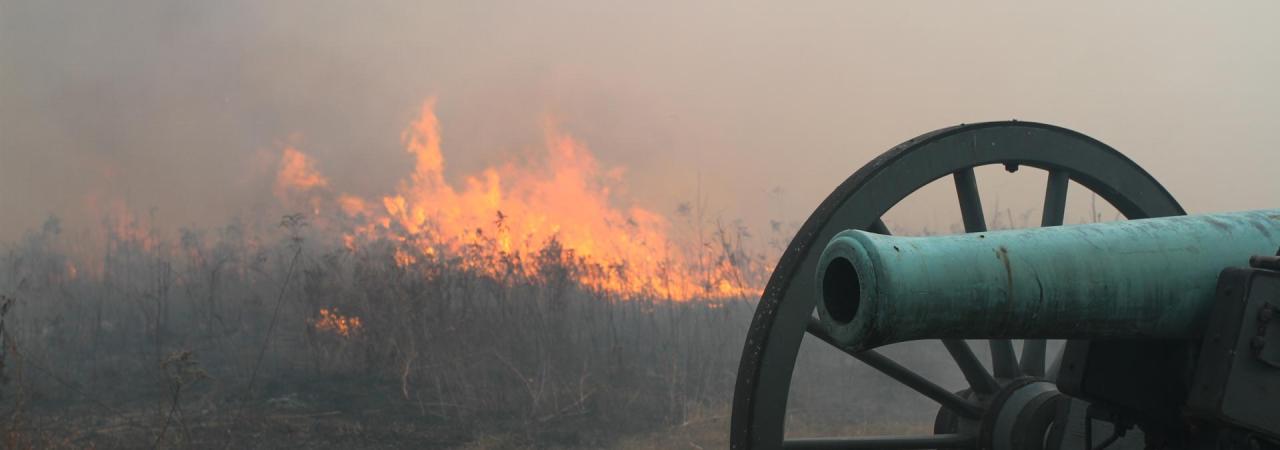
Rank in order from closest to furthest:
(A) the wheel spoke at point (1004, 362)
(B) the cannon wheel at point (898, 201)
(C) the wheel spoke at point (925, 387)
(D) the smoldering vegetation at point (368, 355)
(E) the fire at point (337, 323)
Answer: (B) the cannon wheel at point (898, 201) < (C) the wheel spoke at point (925, 387) < (A) the wheel spoke at point (1004, 362) < (D) the smoldering vegetation at point (368, 355) < (E) the fire at point (337, 323)

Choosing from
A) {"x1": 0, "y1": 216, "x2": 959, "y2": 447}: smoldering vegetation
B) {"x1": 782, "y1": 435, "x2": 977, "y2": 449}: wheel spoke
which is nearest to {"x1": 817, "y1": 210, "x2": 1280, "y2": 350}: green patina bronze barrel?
{"x1": 782, "y1": 435, "x2": 977, "y2": 449}: wheel spoke

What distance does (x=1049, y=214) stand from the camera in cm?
412

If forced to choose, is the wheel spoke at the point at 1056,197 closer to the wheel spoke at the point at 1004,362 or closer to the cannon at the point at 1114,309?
the wheel spoke at the point at 1004,362

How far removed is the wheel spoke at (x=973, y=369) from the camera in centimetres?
396

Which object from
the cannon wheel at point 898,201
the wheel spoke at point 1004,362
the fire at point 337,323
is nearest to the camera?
the cannon wheel at point 898,201

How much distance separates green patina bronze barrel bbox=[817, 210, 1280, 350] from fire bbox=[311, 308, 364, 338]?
714 cm

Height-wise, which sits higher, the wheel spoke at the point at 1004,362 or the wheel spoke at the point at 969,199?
the wheel spoke at the point at 969,199

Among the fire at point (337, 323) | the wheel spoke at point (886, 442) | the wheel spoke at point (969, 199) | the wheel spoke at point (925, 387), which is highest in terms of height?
the fire at point (337, 323)

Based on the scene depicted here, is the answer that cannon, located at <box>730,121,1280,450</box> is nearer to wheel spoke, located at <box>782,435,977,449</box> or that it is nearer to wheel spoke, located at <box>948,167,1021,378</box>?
wheel spoke, located at <box>782,435,977,449</box>

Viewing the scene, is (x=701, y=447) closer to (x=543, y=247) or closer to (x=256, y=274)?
(x=543, y=247)

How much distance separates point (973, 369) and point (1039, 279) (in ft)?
4.70

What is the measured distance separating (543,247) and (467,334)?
45.4 inches

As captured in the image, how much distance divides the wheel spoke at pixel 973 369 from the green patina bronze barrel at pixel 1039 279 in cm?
119

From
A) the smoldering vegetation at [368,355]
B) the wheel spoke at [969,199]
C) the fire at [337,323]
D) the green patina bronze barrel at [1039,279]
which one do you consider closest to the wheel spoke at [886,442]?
the wheel spoke at [969,199]
